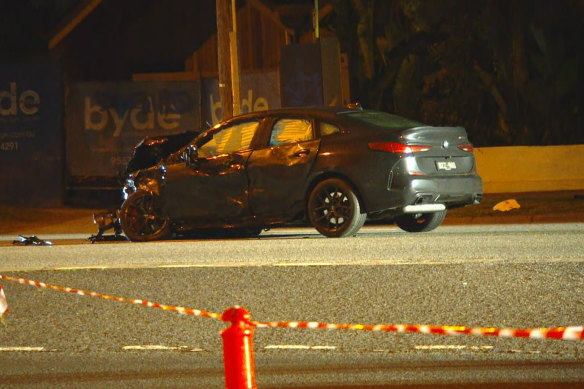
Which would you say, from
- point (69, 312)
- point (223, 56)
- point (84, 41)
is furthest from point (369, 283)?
point (84, 41)

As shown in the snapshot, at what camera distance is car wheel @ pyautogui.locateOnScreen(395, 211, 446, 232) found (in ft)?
51.8

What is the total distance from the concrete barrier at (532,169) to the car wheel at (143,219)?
38.2 feet

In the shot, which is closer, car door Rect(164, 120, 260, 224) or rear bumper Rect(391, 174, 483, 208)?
rear bumper Rect(391, 174, 483, 208)

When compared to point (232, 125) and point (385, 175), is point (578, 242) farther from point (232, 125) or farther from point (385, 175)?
point (232, 125)

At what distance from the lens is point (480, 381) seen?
274 inches

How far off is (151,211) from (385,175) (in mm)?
3371

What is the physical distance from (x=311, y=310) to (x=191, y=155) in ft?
20.7

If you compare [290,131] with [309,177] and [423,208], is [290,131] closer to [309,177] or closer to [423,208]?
[309,177]

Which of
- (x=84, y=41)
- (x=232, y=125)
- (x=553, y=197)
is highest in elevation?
(x=84, y=41)

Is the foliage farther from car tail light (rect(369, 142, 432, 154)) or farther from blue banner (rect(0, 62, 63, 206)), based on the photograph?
car tail light (rect(369, 142, 432, 154))

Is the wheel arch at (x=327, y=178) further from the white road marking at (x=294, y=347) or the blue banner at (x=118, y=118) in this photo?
the blue banner at (x=118, y=118)

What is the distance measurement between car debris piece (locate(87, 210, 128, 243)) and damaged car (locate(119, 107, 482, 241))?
73 centimetres

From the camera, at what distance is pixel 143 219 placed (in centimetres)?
1620

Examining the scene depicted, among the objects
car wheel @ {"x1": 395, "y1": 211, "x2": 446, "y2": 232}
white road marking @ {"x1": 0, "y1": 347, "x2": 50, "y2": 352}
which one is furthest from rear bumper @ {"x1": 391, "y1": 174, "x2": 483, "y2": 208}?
white road marking @ {"x1": 0, "y1": 347, "x2": 50, "y2": 352}
